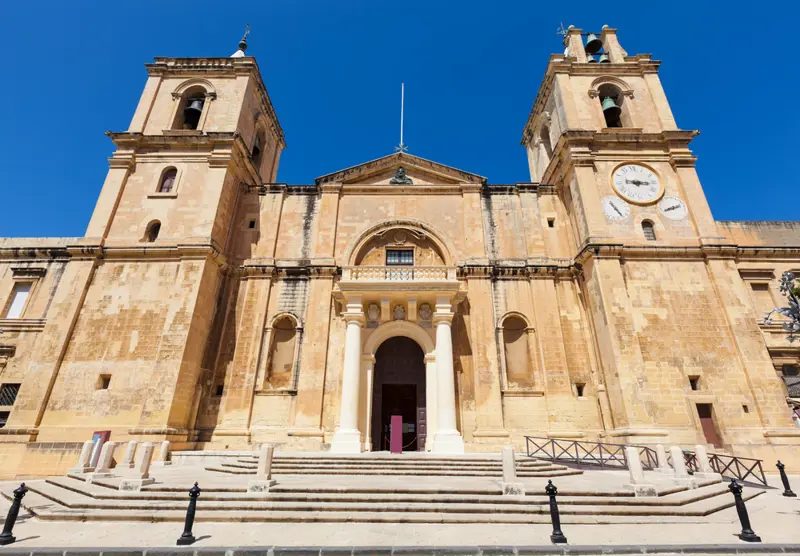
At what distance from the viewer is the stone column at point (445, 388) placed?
15453 mm

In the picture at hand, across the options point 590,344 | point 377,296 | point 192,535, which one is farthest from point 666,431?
point 192,535

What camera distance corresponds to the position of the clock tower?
15359mm

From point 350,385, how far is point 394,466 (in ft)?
15.2

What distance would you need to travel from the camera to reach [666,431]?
1458 centimetres

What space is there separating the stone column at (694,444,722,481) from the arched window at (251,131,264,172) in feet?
89.1

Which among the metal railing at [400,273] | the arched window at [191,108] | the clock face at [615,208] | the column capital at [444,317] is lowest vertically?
the column capital at [444,317]

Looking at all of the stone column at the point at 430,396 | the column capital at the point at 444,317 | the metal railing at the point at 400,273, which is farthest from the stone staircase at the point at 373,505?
the metal railing at the point at 400,273

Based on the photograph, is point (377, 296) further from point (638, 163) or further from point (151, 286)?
point (638, 163)

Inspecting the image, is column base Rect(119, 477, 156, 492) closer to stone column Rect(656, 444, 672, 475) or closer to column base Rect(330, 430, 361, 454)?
column base Rect(330, 430, 361, 454)

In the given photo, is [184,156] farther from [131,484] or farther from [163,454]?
[131,484]

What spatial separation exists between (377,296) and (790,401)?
1867cm

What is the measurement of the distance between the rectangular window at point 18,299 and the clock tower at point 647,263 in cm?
2704

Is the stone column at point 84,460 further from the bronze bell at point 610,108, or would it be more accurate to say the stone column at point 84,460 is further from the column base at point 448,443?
the bronze bell at point 610,108

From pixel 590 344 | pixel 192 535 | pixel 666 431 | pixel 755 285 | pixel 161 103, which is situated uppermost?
pixel 161 103
